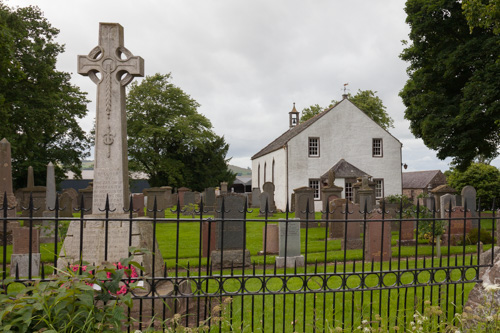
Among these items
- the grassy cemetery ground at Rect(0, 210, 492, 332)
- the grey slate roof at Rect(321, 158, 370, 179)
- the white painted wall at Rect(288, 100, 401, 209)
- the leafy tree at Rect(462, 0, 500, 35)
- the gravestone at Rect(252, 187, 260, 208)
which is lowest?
the grassy cemetery ground at Rect(0, 210, 492, 332)

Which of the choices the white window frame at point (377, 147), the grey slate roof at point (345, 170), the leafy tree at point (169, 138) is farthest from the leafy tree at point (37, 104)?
the white window frame at point (377, 147)

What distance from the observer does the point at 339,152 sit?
31.7 m

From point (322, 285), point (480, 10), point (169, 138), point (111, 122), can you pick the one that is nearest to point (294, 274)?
point (322, 285)

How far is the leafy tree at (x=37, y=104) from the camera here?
24000 mm

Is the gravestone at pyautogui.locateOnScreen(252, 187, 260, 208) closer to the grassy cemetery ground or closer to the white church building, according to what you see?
the white church building

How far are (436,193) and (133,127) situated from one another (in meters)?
28.6

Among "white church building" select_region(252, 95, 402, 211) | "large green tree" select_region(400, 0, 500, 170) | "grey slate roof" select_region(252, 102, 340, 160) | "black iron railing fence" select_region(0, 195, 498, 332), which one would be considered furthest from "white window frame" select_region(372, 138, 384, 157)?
"black iron railing fence" select_region(0, 195, 498, 332)

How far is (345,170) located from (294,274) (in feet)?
87.9

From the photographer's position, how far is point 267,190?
1072 inches

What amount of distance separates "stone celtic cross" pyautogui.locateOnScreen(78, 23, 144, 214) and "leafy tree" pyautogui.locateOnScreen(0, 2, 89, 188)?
570 inches

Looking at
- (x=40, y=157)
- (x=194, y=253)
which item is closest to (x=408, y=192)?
(x=40, y=157)

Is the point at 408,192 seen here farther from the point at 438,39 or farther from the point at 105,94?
the point at 105,94

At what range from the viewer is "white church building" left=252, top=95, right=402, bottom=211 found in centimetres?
3111

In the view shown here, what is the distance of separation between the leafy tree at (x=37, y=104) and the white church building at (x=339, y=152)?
53.0 feet
